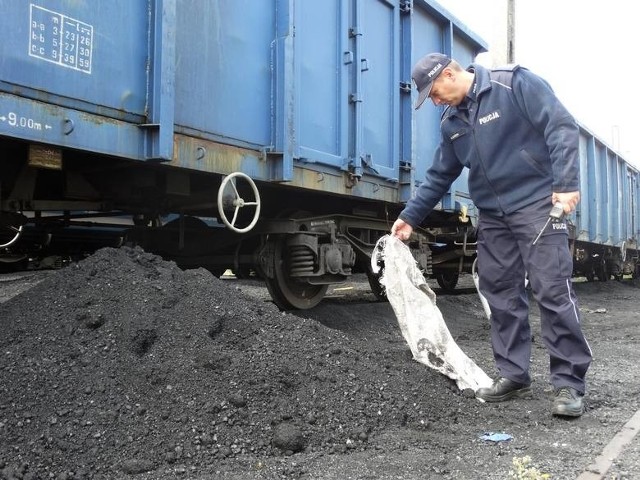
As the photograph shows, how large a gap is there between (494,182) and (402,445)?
5.06 feet

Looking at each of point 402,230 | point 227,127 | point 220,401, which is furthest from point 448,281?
point 220,401

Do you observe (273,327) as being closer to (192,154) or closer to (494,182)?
(192,154)

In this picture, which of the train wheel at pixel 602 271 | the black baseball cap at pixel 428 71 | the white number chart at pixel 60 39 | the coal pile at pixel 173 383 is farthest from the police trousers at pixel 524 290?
the train wheel at pixel 602 271

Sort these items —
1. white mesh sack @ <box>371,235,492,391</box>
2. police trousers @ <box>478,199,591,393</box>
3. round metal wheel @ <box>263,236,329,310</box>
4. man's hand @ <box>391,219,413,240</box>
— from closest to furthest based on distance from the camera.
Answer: police trousers @ <box>478,199,591,393</box> < white mesh sack @ <box>371,235,492,391</box> < man's hand @ <box>391,219,413,240</box> < round metal wheel @ <box>263,236,329,310</box>

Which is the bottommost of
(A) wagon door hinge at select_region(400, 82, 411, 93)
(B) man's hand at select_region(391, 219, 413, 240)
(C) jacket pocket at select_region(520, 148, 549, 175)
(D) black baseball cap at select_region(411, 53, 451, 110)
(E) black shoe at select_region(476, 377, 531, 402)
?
(E) black shoe at select_region(476, 377, 531, 402)

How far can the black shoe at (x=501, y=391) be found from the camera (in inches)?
125

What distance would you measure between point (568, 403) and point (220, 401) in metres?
1.75

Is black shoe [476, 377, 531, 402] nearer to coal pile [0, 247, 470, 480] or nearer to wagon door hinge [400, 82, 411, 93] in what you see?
coal pile [0, 247, 470, 480]

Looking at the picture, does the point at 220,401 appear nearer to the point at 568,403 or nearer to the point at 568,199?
the point at 568,403

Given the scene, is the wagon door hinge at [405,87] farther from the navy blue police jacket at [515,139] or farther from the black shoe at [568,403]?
the black shoe at [568,403]

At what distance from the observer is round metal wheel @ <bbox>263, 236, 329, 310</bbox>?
17.4ft

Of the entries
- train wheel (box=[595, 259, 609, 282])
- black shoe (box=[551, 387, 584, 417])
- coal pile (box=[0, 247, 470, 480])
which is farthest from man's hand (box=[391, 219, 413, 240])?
train wheel (box=[595, 259, 609, 282])

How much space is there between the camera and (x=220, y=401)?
2490 millimetres

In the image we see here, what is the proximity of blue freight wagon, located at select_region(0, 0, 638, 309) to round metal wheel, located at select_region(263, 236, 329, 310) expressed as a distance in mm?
17
